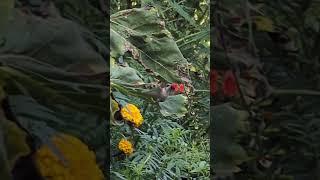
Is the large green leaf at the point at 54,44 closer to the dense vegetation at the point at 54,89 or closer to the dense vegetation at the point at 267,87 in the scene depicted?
the dense vegetation at the point at 54,89

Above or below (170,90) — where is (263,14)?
above

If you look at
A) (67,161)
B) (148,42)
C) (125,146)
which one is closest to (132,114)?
(125,146)

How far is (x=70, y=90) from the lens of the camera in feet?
2.93

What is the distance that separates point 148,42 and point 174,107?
0.56 feet

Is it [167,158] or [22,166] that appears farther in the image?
[167,158]

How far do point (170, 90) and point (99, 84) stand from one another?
0.99 feet

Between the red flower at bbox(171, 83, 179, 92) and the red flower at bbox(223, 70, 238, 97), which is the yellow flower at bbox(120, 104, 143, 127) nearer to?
the red flower at bbox(171, 83, 179, 92)

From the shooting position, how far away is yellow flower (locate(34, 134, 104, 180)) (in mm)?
883

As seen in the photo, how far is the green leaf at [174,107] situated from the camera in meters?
1.15

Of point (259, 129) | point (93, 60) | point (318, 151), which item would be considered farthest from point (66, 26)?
point (318, 151)

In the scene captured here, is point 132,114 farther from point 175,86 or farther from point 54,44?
point 54,44

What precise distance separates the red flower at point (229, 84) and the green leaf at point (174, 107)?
9.5 inches

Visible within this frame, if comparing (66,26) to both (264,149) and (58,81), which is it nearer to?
(58,81)

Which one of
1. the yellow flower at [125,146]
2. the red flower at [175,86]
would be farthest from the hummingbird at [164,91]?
the yellow flower at [125,146]
